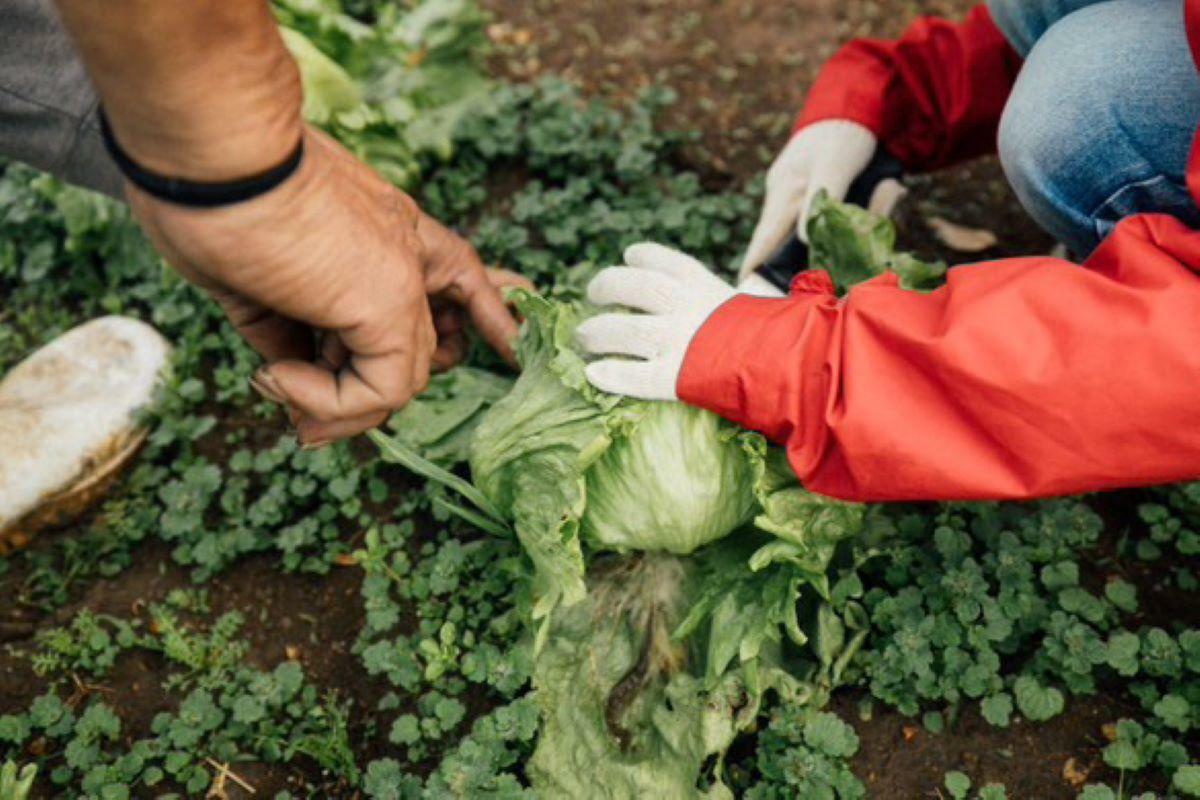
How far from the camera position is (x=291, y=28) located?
3.88 metres

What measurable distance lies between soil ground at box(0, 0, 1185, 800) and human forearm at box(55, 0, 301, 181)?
1623 mm

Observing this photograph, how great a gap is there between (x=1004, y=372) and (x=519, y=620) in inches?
58.2

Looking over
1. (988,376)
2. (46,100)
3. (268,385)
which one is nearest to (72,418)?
(46,100)

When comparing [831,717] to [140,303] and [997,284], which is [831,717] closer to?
[997,284]

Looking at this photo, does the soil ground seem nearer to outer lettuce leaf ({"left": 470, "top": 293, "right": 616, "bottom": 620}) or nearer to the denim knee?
outer lettuce leaf ({"left": 470, "top": 293, "right": 616, "bottom": 620})

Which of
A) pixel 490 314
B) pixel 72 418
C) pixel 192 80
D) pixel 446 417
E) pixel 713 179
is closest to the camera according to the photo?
pixel 192 80

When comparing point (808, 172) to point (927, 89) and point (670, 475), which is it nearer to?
point (927, 89)

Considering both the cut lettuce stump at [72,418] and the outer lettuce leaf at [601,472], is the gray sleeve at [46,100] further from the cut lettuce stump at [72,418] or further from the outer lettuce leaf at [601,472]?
the outer lettuce leaf at [601,472]

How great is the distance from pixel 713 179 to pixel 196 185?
2.60m

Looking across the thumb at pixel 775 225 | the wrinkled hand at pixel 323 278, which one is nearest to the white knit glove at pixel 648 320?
the wrinkled hand at pixel 323 278

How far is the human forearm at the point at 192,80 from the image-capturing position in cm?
176

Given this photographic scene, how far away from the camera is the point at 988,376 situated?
7.11ft

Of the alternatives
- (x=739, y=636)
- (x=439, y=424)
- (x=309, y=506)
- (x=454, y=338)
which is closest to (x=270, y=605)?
(x=309, y=506)

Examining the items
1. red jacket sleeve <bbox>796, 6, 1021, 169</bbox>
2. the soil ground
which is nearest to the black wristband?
the soil ground
